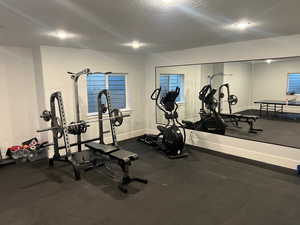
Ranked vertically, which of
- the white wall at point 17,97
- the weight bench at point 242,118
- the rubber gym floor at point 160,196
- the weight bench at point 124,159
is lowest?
the rubber gym floor at point 160,196

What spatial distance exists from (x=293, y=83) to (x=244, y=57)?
4.58 ft

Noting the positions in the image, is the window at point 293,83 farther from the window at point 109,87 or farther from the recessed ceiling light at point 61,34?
the recessed ceiling light at point 61,34

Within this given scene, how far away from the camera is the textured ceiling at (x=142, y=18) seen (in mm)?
2105

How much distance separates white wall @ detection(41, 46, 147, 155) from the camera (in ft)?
14.6

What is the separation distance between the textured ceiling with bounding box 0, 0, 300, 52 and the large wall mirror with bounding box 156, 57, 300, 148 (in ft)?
4.24

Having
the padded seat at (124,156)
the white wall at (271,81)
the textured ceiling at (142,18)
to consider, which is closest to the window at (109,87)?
the textured ceiling at (142,18)

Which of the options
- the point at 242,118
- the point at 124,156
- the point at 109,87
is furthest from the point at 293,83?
the point at 109,87

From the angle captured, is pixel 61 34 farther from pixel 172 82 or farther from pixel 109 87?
pixel 172 82

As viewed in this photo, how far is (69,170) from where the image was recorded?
13.0 feet

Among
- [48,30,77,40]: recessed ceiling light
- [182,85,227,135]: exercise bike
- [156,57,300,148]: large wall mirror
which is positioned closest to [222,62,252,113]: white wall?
[156,57,300,148]: large wall mirror

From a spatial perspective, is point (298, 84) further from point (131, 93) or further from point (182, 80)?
point (131, 93)

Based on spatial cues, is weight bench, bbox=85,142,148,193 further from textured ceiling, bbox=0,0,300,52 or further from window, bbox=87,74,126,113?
window, bbox=87,74,126,113

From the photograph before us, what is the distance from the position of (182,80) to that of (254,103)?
1.90 m

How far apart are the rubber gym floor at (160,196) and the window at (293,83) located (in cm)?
193
